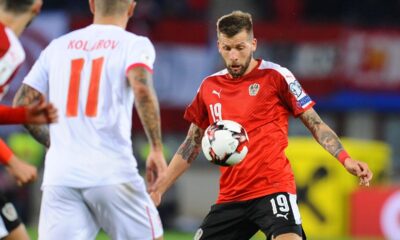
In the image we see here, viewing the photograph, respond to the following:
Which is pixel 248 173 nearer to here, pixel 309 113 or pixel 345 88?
pixel 309 113

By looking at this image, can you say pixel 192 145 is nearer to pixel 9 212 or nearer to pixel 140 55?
pixel 9 212

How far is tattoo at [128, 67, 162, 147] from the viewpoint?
648 centimetres

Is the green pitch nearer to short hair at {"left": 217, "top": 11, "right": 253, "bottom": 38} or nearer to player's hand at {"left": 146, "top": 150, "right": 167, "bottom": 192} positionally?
short hair at {"left": 217, "top": 11, "right": 253, "bottom": 38}

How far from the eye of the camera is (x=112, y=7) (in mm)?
6707

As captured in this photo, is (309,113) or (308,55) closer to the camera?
(309,113)

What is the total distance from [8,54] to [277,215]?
2.05 m

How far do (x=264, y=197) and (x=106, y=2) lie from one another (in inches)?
68.9

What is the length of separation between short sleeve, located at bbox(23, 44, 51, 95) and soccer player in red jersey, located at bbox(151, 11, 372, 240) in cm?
112

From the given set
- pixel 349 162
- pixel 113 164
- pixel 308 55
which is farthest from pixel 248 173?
pixel 308 55

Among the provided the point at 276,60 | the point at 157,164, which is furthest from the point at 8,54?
the point at 276,60

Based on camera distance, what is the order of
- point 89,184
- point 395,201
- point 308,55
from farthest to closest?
point 308,55 < point 395,201 < point 89,184

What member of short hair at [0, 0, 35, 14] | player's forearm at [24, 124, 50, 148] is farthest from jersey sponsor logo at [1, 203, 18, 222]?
short hair at [0, 0, 35, 14]

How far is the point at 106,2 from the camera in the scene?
6.69 metres

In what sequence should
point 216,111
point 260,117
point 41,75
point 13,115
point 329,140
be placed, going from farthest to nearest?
1. point 216,111
2. point 260,117
3. point 329,140
4. point 41,75
5. point 13,115
